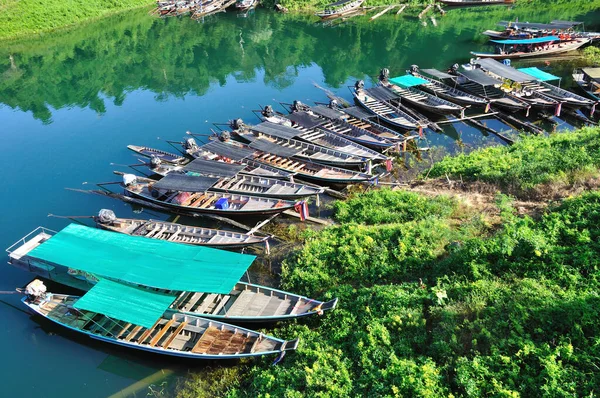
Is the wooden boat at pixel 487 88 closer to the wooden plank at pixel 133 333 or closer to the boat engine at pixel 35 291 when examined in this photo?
the wooden plank at pixel 133 333

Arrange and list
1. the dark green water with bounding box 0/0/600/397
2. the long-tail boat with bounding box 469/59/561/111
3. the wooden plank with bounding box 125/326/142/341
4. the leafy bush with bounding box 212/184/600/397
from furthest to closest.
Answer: the long-tail boat with bounding box 469/59/561/111
the dark green water with bounding box 0/0/600/397
the wooden plank with bounding box 125/326/142/341
the leafy bush with bounding box 212/184/600/397

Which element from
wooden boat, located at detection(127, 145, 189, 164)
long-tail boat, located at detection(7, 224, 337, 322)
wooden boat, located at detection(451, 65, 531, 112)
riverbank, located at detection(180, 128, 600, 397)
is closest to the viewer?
riverbank, located at detection(180, 128, 600, 397)

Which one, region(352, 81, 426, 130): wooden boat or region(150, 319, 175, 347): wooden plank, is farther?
region(352, 81, 426, 130): wooden boat

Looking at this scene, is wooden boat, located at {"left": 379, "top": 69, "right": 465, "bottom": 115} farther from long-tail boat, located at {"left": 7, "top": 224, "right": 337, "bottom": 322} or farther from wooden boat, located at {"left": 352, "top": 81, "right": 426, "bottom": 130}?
long-tail boat, located at {"left": 7, "top": 224, "right": 337, "bottom": 322}

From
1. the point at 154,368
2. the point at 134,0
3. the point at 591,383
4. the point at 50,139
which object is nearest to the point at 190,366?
the point at 154,368

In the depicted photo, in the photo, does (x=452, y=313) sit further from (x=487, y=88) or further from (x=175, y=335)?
(x=487, y=88)

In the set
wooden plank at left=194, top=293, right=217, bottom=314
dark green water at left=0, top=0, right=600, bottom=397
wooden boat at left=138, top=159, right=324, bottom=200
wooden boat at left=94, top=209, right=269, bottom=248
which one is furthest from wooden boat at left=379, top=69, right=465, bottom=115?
wooden plank at left=194, top=293, right=217, bottom=314

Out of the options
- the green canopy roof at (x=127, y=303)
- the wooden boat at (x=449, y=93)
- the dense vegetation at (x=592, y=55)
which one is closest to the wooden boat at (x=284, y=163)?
the green canopy roof at (x=127, y=303)

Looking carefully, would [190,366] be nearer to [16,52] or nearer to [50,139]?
[50,139]
